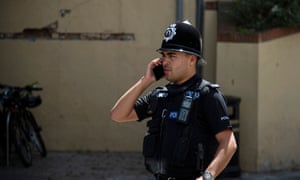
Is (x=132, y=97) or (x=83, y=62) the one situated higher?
(x=83, y=62)

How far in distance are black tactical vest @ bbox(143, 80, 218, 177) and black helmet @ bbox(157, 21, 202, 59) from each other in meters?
0.21

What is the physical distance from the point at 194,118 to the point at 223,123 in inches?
6.8

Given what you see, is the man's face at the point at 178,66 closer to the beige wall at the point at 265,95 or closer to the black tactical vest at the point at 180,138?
the black tactical vest at the point at 180,138

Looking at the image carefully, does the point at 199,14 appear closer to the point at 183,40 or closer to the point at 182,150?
the point at 183,40

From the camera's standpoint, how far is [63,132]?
10.1 m

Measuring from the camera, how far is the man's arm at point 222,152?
400cm

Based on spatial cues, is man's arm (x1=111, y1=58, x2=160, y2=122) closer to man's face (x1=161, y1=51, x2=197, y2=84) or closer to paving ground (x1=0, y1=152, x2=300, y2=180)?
man's face (x1=161, y1=51, x2=197, y2=84)

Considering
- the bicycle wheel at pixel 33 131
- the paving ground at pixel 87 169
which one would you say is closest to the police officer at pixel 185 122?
the paving ground at pixel 87 169

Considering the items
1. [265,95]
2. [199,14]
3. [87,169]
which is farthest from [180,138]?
[199,14]

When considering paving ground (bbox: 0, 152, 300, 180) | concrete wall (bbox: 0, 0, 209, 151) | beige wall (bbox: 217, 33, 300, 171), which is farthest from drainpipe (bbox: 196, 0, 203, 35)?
paving ground (bbox: 0, 152, 300, 180)

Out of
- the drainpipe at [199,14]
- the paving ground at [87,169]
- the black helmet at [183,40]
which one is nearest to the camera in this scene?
the black helmet at [183,40]

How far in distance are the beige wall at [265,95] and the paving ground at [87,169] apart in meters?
0.27

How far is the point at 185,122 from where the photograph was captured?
4078mm

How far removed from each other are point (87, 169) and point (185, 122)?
5261mm
